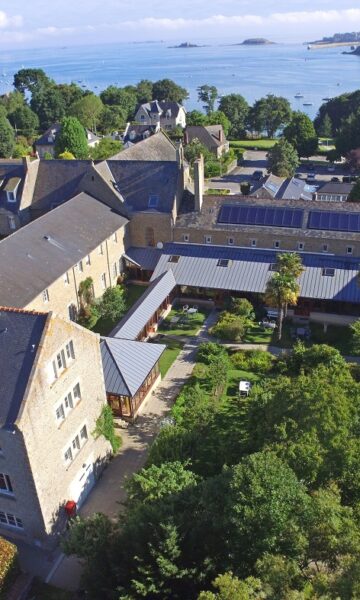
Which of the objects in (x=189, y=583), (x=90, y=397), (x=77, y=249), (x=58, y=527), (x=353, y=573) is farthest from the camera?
(x=77, y=249)

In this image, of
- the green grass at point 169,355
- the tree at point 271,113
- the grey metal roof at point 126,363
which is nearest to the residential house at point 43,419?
the grey metal roof at point 126,363

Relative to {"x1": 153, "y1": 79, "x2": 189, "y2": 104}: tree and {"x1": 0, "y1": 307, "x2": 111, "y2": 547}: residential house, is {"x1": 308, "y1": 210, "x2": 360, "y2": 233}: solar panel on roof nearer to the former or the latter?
{"x1": 0, "y1": 307, "x2": 111, "y2": 547}: residential house

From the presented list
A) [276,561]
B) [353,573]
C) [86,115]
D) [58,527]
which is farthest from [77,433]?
[86,115]

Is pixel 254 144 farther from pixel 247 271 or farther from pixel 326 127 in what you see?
pixel 247 271

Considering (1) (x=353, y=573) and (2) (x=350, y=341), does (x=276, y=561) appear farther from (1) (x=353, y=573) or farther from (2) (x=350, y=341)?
(2) (x=350, y=341)

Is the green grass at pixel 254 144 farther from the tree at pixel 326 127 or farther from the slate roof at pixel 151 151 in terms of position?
the slate roof at pixel 151 151

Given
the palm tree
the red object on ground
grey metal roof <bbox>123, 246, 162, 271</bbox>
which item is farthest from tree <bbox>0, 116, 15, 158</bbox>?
the red object on ground
